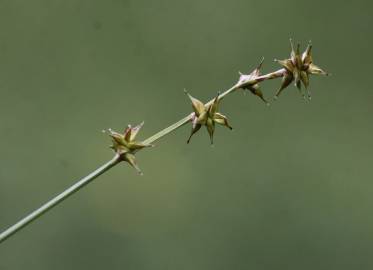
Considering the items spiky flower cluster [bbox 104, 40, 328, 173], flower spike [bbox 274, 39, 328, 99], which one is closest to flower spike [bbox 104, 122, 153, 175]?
spiky flower cluster [bbox 104, 40, 328, 173]

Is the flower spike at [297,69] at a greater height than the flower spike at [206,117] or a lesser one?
lesser

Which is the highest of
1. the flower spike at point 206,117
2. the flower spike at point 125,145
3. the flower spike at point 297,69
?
the flower spike at point 125,145

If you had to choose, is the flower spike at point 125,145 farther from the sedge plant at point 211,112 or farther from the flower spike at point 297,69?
the flower spike at point 297,69

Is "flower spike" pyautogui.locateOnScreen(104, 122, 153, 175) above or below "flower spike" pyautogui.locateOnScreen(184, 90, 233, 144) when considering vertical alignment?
above

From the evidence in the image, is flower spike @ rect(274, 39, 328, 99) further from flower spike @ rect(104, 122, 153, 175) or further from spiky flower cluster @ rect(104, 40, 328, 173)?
flower spike @ rect(104, 122, 153, 175)

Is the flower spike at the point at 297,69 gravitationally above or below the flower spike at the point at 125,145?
below

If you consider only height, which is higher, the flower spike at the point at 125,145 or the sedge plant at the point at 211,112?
the flower spike at the point at 125,145

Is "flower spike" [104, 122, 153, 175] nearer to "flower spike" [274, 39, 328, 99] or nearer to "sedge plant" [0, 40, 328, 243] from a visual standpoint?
"sedge plant" [0, 40, 328, 243]

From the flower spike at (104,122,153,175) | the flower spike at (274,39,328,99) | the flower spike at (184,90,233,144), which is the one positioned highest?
the flower spike at (104,122,153,175)

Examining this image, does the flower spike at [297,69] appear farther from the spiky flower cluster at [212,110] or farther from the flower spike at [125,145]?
the flower spike at [125,145]

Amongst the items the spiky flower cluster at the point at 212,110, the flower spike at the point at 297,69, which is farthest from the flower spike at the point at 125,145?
the flower spike at the point at 297,69

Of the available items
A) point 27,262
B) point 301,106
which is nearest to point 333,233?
point 301,106

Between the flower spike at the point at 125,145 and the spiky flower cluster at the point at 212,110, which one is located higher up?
the flower spike at the point at 125,145
